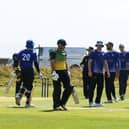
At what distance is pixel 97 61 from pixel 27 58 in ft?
7.89

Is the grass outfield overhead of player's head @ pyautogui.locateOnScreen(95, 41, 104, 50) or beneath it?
beneath

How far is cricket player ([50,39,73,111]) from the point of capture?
18.9 m

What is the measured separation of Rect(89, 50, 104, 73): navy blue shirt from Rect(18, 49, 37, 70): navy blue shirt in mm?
1973

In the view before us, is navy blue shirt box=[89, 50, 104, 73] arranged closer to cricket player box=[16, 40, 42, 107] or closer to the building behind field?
cricket player box=[16, 40, 42, 107]

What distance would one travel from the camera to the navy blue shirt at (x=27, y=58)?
20.5m

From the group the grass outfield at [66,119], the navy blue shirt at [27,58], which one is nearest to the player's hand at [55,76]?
the grass outfield at [66,119]

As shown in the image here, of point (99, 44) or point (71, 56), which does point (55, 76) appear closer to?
point (99, 44)

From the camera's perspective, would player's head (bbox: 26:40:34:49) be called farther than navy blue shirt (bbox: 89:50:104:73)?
No

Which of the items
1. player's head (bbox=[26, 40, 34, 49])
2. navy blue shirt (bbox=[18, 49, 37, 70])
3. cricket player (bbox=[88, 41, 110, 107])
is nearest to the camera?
player's head (bbox=[26, 40, 34, 49])

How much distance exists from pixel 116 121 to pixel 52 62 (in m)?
4.27

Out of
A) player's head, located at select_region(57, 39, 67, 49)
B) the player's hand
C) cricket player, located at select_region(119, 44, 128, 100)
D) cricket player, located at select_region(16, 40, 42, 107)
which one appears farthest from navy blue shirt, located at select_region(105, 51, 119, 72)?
the player's hand

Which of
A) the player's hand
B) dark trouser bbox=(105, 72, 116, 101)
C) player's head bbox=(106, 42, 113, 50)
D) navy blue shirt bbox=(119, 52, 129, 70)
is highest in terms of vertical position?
player's head bbox=(106, 42, 113, 50)

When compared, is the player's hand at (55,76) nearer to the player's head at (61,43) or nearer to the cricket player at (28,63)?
the player's head at (61,43)

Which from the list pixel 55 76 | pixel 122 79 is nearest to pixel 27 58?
pixel 55 76
